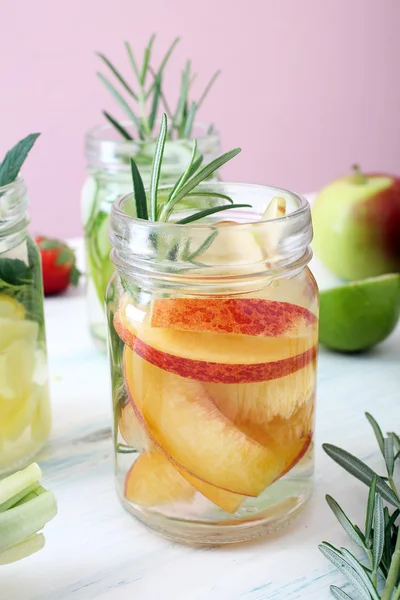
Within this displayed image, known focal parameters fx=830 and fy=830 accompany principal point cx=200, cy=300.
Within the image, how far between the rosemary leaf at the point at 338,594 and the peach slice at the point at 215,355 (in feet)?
0.45

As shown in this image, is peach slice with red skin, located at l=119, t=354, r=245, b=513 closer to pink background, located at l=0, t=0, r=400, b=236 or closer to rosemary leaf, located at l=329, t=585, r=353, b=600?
rosemary leaf, located at l=329, t=585, r=353, b=600

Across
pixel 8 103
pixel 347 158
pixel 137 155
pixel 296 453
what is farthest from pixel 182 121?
pixel 347 158

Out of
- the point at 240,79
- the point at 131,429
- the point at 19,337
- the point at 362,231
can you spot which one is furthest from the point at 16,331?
the point at 240,79

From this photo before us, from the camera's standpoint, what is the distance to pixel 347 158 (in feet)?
9.21

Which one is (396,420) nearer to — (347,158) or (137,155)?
(137,155)

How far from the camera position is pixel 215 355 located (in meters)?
0.53

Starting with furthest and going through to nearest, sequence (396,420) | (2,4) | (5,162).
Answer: (2,4)
(396,420)
(5,162)

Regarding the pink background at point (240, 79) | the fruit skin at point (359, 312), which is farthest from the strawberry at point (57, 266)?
the pink background at point (240, 79)

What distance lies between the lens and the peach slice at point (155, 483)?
57cm

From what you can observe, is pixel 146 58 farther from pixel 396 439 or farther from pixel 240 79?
pixel 240 79

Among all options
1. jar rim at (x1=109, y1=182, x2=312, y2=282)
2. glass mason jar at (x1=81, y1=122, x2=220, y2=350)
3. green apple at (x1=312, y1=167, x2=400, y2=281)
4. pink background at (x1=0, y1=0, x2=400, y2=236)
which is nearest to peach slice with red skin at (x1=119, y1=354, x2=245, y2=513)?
jar rim at (x1=109, y1=182, x2=312, y2=282)

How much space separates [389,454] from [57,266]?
57 cm

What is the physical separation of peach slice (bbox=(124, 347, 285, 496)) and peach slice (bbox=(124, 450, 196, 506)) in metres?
0.02

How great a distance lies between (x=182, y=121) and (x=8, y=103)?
1371 millimetres
